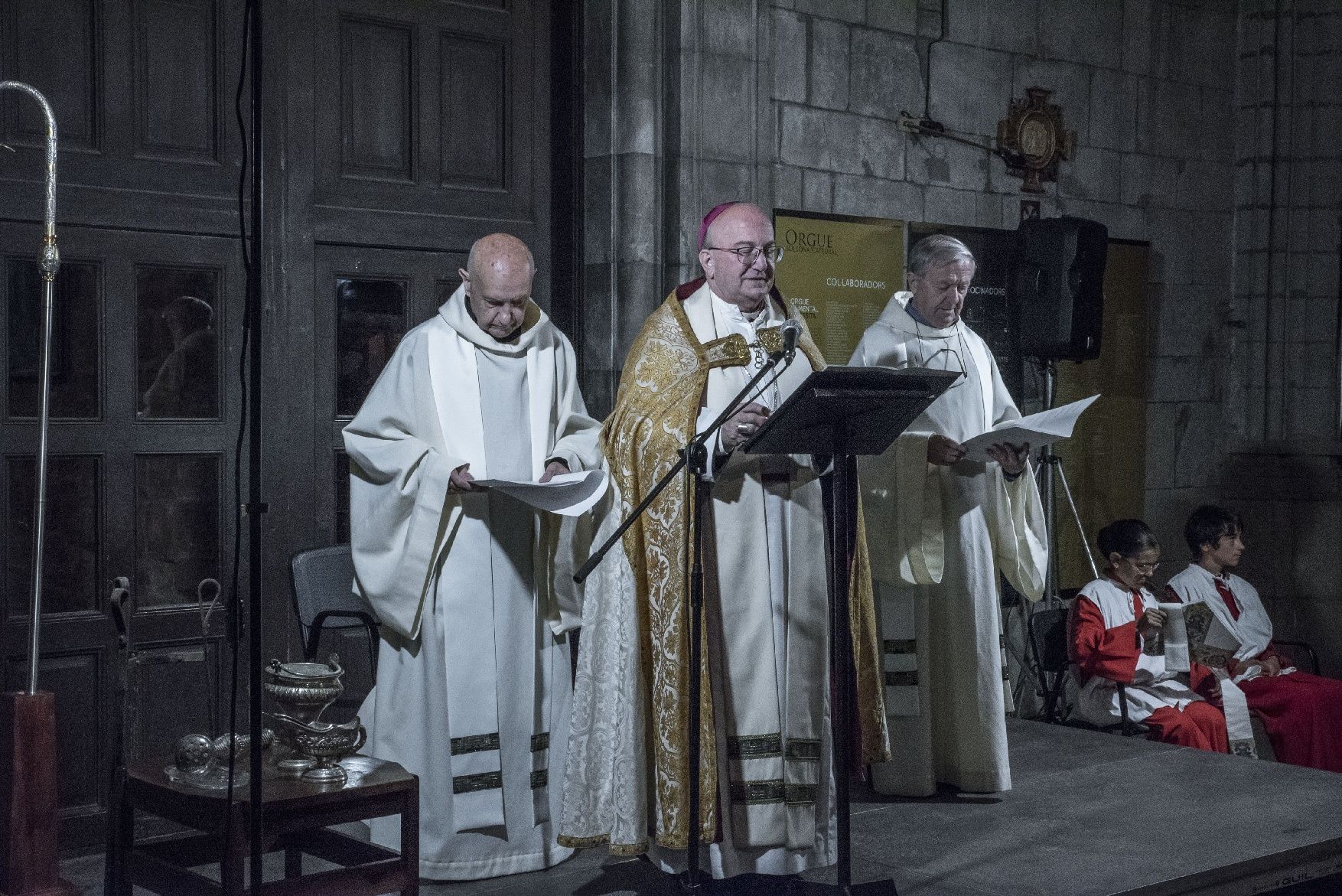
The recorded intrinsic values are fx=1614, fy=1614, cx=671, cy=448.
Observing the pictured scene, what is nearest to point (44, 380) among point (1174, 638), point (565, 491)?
point (565, 491)

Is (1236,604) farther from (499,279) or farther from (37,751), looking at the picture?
(37,751)

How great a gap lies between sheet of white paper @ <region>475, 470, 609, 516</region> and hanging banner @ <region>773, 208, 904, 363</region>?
2607 mm

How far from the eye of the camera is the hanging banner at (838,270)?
22.8ft

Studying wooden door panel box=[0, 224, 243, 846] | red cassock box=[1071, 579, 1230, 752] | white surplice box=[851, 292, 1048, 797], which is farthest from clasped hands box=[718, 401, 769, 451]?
red cassock box=[1071, 579, 1230, 752]

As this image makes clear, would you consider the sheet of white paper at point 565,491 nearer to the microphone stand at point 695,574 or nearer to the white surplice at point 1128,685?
the microphone stand at point 695,574

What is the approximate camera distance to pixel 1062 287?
298 inches

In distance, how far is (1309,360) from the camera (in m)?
8.77

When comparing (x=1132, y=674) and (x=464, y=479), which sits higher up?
(x=464, y=479)

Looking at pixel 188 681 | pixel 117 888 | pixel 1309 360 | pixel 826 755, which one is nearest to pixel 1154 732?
pixel 826 755

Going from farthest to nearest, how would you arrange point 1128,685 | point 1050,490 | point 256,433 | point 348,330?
point 1050,490 → point 1128,685 → point 348,330 → point 256,433

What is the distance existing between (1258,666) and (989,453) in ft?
7.81

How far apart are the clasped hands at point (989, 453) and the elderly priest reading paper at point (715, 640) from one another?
3.30ft

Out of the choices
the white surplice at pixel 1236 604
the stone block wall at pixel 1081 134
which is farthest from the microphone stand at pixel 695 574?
the white surplice at pixel 1236 604

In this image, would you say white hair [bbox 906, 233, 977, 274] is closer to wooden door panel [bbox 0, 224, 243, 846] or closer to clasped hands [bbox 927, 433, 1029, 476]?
clasped hands [bbox 927, 433, 1029, 476]
